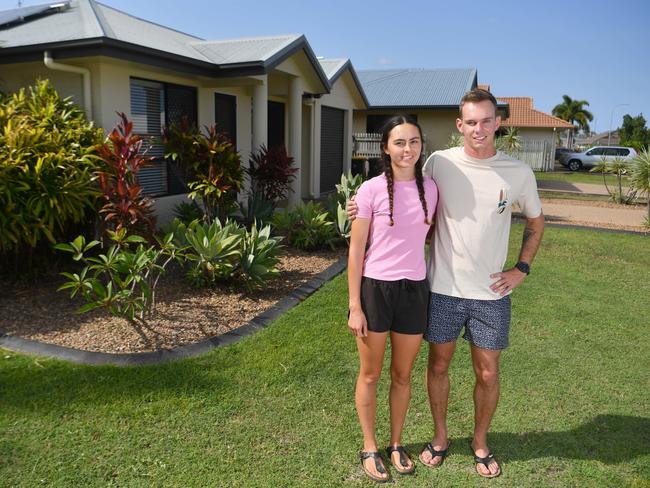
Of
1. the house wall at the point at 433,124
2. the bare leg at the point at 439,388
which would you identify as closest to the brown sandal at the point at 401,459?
the bare leg at the point at 439,388

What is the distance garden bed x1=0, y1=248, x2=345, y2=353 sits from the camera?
4.63 m

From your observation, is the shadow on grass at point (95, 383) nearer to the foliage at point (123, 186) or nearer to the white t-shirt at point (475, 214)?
the foliage at point (123, 186)

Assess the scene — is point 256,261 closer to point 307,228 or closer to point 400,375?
point 307,228

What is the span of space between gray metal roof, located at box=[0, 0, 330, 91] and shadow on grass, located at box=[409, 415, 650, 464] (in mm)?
5993

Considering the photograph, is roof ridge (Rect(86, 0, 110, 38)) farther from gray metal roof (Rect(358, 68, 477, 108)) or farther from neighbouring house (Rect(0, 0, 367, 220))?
gray metal roof (Rect(358, 68, 477, 108))

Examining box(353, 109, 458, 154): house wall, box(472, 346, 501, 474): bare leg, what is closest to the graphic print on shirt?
box(472, 346, 501, 474): bare leg

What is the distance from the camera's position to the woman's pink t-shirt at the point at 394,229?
2736mm

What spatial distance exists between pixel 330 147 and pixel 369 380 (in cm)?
1300

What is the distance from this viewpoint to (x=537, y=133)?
A: 3247cm

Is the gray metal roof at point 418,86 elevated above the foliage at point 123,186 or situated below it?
above

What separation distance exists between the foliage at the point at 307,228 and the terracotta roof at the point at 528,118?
80.8ft

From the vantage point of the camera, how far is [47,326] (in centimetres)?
492

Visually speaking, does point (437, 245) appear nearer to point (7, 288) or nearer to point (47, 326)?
point (47, 326)

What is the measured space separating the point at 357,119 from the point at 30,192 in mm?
19684
